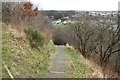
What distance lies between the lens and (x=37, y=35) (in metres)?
15.3

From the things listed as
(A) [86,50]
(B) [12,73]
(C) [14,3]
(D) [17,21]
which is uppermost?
(C) [14,3]

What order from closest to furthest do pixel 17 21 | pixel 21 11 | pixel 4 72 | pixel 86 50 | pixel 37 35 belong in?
pixel 4 72, pixel 37 35, pixel 17 21, pixel 21 11, pixel 86 50

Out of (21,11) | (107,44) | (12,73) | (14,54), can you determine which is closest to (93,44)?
(107,44)

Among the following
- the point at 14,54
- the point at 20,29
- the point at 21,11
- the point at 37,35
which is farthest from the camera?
the point at 21,11

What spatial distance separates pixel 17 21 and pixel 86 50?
13.4 meters

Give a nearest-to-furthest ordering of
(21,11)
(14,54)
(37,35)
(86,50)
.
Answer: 1. (14,54)
2. (37,35)
3. (21,11)
4. (86,50)

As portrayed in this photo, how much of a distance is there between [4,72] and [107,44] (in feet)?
53.4

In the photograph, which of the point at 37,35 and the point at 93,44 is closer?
the point at 37,35

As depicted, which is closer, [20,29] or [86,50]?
[20,29]

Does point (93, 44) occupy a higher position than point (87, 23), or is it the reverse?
point (87, 23)

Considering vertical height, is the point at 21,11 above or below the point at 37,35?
above

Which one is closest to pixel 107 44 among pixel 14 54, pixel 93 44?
pixel 93 44

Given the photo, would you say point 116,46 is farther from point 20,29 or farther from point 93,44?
point 20,29

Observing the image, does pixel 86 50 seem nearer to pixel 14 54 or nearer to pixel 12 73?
pixel 14 54
